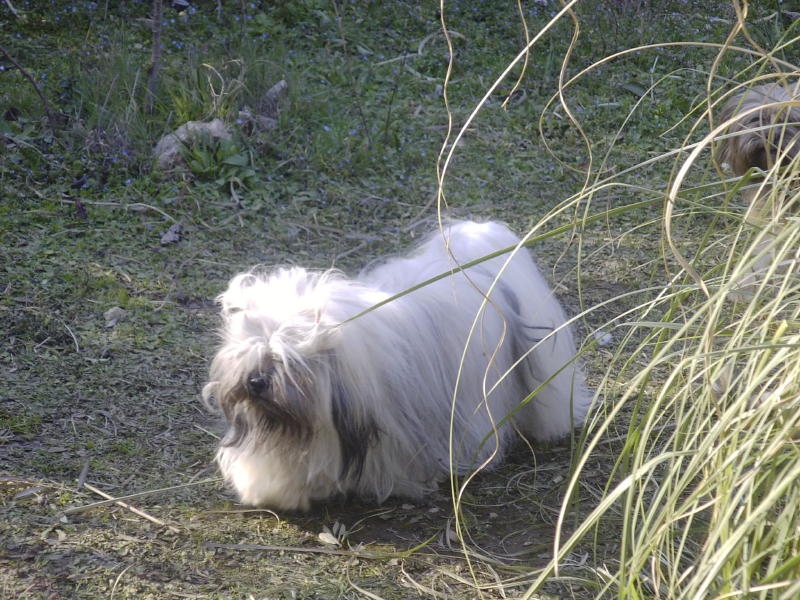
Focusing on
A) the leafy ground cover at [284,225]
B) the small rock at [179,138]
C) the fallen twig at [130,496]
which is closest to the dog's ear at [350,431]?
the leafy ground cover at [284,225]

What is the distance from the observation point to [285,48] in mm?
6762

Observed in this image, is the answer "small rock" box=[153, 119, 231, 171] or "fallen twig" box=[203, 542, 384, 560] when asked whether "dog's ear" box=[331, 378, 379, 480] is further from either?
"small rock" box=[153, 119, 231, 171]

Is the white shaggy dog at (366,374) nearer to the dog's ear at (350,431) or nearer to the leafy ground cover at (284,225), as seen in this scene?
the dog's ear at (350,431)

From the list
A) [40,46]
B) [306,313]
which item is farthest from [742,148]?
[40,46]

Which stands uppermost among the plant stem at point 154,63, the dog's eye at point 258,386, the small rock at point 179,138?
the plant stem at point 154,63

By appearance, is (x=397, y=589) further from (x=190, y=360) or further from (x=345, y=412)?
(x=190, y=360)

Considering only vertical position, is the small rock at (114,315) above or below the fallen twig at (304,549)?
above

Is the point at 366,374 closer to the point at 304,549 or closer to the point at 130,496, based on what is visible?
the point at 304,549

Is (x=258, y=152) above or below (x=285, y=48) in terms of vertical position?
below

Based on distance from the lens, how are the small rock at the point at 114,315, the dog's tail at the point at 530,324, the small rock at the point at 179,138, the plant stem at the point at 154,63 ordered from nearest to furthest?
the dog's tail at the point at 530,324, the small rock at the point at 114,315, the small rock at the point at 179,138, the plant stem at the point at 154,63

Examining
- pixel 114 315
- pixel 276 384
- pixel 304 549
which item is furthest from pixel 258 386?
pixel 114 315

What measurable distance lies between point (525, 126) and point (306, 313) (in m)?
4.19

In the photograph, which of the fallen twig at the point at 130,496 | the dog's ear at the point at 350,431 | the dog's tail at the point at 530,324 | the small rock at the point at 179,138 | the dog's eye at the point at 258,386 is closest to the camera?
the dog's eye at the point at 258,386

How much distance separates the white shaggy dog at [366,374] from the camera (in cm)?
268
